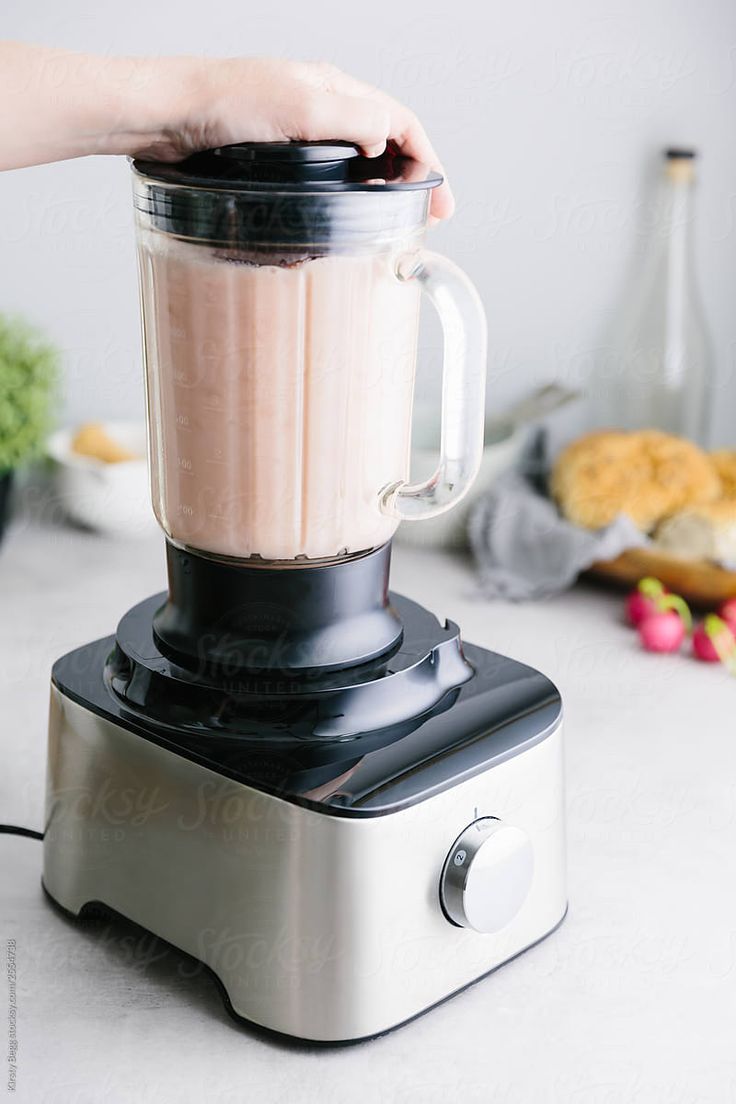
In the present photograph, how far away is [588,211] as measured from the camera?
148 cm

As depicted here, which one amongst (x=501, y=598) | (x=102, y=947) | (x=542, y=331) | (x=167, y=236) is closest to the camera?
(x=167, y=236)

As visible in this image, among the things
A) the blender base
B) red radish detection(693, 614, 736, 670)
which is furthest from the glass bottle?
the blender base

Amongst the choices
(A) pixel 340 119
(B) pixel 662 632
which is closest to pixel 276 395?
(A) pixel 340 119

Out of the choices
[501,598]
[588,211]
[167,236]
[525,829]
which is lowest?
[501,598]

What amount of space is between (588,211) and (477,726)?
94 cm

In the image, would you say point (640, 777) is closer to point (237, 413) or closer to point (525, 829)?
point (525, 829)

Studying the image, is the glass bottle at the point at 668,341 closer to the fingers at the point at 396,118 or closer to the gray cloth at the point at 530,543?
the gray cloth at the point at 530,543

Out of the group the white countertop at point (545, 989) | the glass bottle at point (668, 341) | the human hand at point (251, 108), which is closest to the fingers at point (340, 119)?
the human hand at point (251, 108)

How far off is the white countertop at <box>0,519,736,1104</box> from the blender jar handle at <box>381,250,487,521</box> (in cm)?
28

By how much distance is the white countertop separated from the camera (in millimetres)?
654

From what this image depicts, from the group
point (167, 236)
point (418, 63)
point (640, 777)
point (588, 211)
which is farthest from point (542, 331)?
point (167, 236)

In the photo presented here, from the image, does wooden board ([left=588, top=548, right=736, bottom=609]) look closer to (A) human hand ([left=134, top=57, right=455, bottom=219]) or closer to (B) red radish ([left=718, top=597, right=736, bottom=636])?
(B) red radish ([left=718, top=597, right=736, bottom=636])

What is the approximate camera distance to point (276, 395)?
0.63 metres

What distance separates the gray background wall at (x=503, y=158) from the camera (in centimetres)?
138
